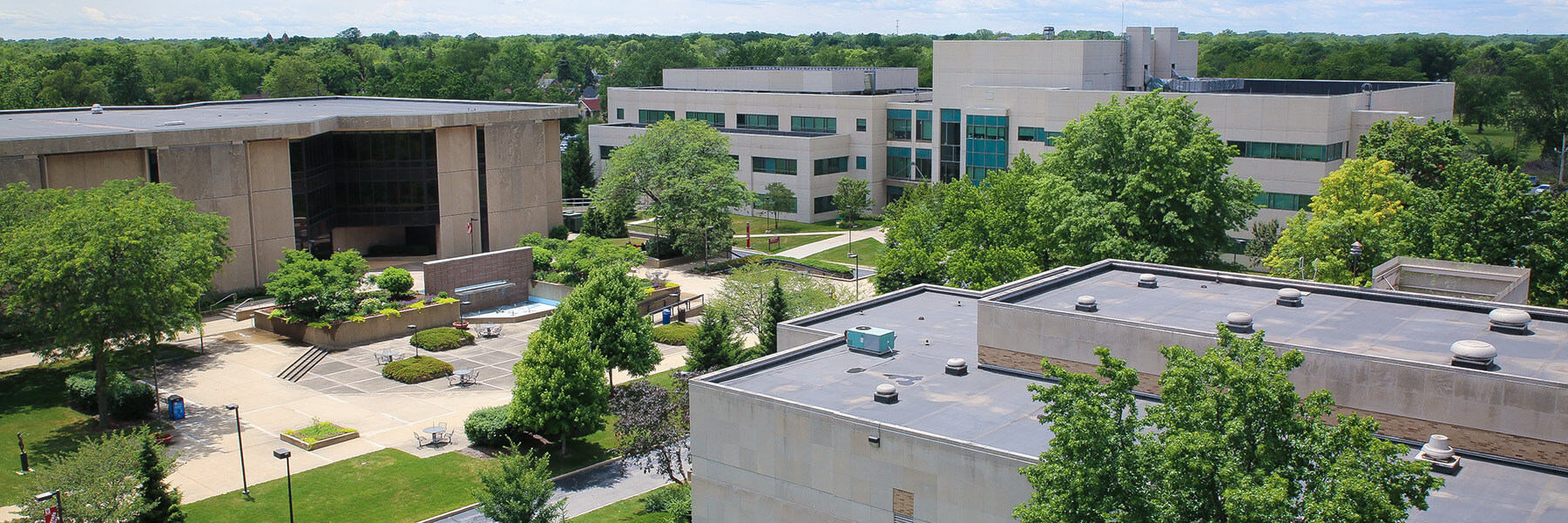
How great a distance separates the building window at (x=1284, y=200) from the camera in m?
65.9

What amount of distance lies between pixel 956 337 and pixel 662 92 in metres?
75.9

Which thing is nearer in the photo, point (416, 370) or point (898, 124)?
point (416, 370)

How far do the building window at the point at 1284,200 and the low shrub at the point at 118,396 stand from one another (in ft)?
186

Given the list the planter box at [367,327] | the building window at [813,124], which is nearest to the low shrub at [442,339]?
the planter box at [367,327]

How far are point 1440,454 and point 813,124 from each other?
251 feet

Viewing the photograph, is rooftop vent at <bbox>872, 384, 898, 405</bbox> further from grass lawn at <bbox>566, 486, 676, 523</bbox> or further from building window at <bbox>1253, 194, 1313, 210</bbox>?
building window at <bbox>1253, 194, 1313, 210</bbox>

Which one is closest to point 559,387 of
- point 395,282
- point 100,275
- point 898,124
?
point 100,275

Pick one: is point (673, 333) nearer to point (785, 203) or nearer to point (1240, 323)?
point (785, 203)

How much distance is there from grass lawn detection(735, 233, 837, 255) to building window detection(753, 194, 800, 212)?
334 centimetres

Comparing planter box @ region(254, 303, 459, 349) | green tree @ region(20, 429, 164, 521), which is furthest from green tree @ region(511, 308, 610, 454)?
planter box @ region(254, 303, 459, 349)

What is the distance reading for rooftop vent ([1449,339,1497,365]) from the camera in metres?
24.0

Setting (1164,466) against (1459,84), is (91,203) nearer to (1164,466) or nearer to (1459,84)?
(1164,466)

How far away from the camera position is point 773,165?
307ft

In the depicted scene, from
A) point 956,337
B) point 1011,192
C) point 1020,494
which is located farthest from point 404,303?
point 1020,494
